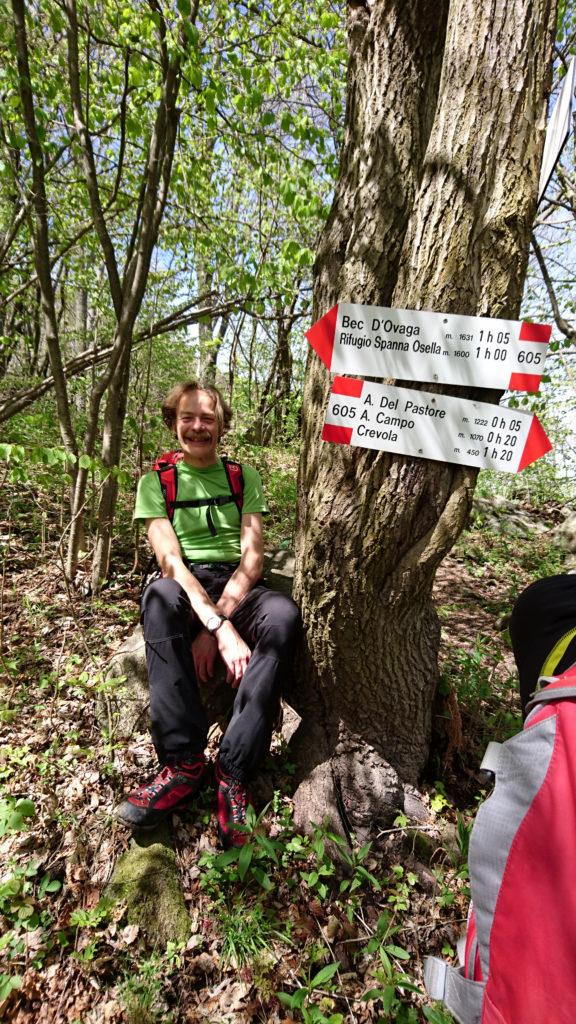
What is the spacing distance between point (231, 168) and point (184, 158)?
8.54 ft

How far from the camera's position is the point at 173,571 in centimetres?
238

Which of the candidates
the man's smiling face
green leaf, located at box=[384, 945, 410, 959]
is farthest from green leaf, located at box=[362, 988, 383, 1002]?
the man's smiling face

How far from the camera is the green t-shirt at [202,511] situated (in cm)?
255

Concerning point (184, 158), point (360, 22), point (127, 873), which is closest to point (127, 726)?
point (127, 873)

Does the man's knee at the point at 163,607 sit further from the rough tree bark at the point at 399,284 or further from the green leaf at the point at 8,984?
the green leaf at the point at 8,984

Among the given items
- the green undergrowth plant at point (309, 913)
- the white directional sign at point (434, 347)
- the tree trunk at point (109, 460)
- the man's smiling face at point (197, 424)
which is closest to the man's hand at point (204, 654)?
the green undergrowth plant at point (309, 913)

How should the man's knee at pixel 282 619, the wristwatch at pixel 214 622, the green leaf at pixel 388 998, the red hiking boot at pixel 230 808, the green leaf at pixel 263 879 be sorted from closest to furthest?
1. the green leaf at pixel 388 998
2. the green leaf at pixel 263 879
3. the red hiking boot at pixel 230 808
4. the man's knee at pixel 282 619
5. the wristwatch at pixel 214 622

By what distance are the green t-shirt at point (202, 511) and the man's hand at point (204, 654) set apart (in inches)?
17.4

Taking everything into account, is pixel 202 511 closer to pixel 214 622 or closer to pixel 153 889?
pixel 214 622

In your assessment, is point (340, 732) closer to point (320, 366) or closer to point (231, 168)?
point (320, 366)

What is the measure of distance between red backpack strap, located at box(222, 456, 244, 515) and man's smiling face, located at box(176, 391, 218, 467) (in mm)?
136

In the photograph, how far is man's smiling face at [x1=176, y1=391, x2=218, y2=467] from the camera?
2.60 m

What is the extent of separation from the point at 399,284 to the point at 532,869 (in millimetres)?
1584

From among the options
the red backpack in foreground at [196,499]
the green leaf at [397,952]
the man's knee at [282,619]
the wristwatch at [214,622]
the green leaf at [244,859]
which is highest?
the red backpack in foreground at [196,499]
